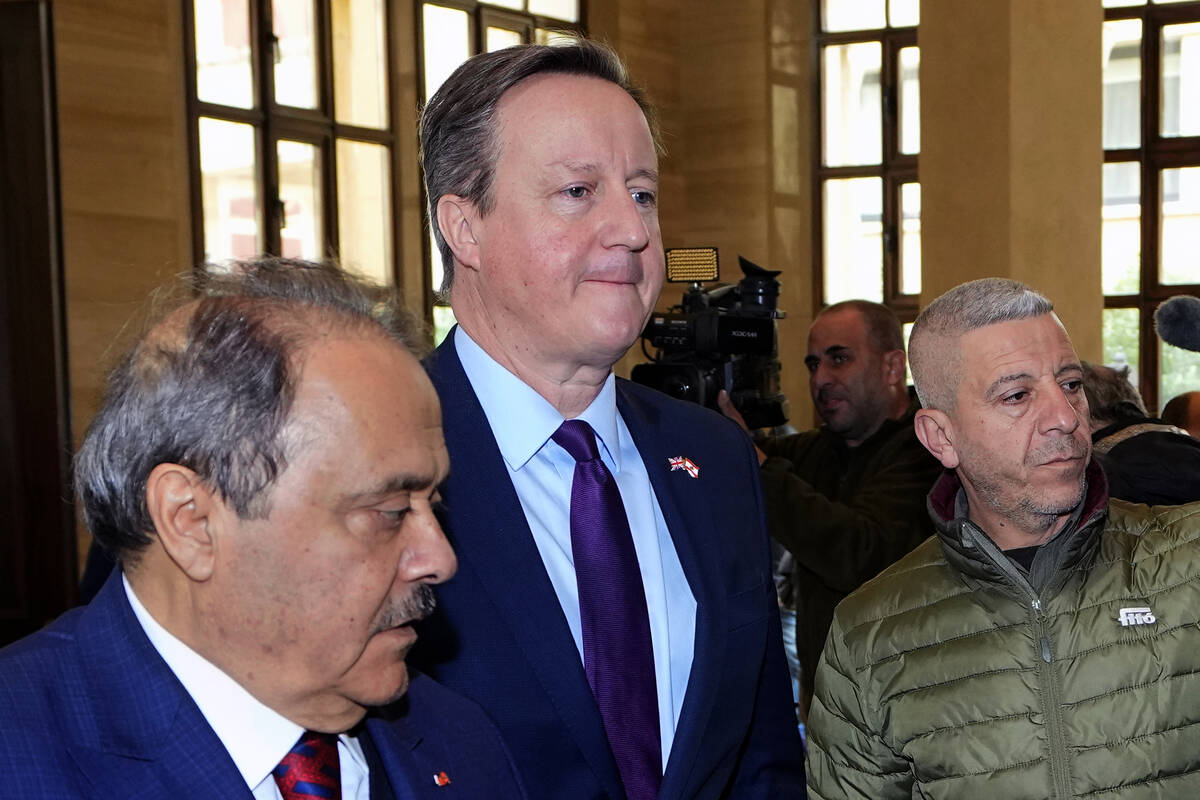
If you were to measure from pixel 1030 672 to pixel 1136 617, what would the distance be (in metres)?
0.17

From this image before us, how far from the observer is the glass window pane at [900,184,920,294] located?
8.89 m

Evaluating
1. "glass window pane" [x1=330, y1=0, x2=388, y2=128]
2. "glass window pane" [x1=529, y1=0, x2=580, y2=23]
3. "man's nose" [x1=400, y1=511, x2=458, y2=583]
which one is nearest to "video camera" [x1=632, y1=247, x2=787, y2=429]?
"man's nose" [x1=400, y1=511, x2=458, y2=583]

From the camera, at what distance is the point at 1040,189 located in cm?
511

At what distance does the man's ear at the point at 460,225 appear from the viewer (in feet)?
5.10

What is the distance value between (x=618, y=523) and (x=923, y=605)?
2.15ft

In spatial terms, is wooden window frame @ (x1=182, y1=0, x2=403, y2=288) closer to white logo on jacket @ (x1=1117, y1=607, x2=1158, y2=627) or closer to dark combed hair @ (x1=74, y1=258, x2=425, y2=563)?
white logo on jacket @ (x1=1117, y1=607, x2=1158, y2=627)

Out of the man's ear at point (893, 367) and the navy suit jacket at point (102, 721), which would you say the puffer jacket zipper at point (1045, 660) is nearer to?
the navy suit jacket at point (102, 721)

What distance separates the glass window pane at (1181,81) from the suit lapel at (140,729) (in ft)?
29.1

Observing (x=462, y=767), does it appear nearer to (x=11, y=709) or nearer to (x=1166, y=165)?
(x=11, y=709)

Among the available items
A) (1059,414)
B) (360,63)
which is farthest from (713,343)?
(360,63)

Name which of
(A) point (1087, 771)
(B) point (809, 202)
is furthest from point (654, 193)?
(B) point (809, 202)

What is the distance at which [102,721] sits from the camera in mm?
1073

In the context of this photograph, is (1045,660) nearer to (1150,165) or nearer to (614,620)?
(614,620)

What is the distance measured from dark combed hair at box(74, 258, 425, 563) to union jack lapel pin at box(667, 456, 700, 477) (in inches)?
24.1
